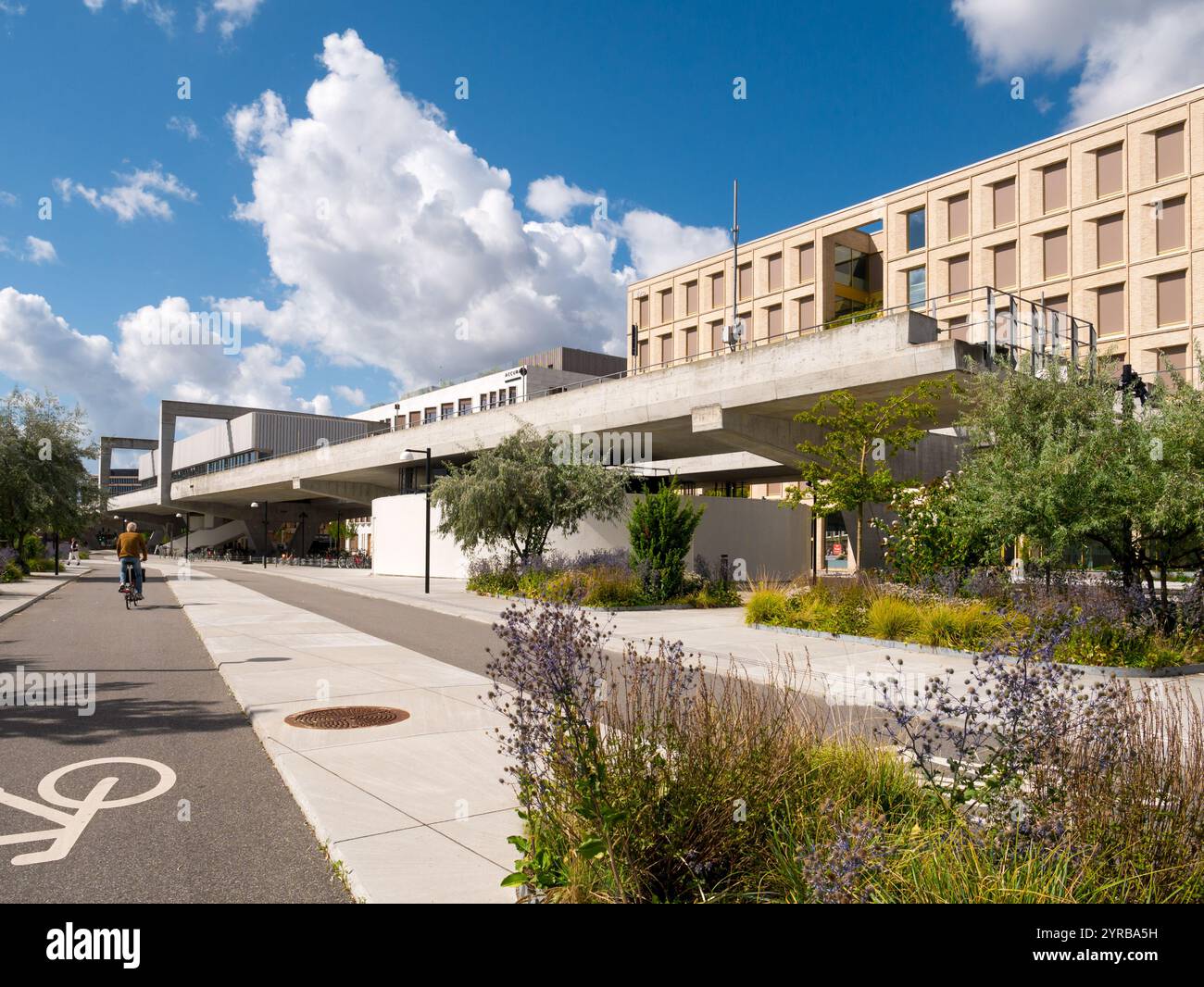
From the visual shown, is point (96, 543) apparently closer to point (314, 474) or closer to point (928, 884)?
point (314, 474)

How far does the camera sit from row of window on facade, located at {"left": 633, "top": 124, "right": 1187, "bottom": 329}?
3722 centimetres

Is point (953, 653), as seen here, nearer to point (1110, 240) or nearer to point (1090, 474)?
point (1090, 474)

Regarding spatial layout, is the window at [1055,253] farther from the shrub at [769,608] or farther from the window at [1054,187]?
the shrub at [769,608]

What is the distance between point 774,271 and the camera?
53000 millimetres

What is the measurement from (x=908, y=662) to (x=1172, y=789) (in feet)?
29.7

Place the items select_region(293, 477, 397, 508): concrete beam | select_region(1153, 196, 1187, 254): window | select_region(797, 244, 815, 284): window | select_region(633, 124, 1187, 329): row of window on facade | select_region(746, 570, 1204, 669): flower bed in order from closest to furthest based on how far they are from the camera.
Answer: select_region(746, 570, 1204, 669): flower bed
select_region(1153, 196, 1187, 254): window
select_region(633, 124, 1187, 329): row of window on facade
select_region(797, 244, 815, 284): window
select_region(293, 477, 397, 508): concrete beam

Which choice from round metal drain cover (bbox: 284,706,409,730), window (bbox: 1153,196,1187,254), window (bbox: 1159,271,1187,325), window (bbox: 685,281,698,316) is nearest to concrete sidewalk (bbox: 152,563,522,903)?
round metal drain cover (bbox: 284,706,409,730)

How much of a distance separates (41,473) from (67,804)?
31856 millimetres

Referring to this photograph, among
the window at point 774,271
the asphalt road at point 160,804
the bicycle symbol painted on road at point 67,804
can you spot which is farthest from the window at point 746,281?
the bicycle symbol painted on road at point 67,804

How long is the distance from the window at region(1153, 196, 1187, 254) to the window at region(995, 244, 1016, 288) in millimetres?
6538

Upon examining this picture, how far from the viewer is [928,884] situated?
3.14 meters

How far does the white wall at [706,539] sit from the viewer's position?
30.3m

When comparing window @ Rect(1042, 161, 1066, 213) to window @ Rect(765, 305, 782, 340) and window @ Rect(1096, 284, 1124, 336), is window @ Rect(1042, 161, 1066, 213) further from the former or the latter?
window @ Rect(765, 305, 782, 340)
